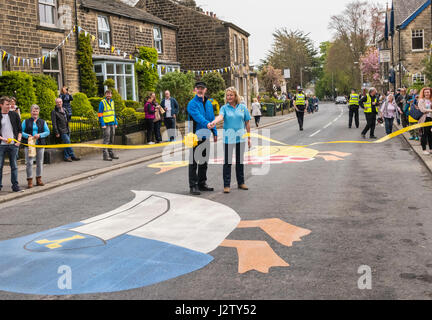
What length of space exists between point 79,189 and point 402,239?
699cm

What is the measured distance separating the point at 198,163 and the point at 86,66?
56.7ft

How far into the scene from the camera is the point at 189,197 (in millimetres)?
9031

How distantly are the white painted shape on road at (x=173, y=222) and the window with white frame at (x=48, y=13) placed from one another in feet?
54.7

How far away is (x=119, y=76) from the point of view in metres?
28.4

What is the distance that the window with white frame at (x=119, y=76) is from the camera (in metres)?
26.6

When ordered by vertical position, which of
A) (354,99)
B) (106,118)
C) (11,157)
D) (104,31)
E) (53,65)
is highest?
(104,31)

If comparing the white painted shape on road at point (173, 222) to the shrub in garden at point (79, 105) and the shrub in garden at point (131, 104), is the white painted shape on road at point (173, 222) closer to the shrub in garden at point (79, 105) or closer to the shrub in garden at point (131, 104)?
the shrub in garden at point (79, 105)

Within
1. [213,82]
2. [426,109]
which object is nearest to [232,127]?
[426,109]

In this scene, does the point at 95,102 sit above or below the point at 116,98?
below

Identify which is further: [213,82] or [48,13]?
[213,82]

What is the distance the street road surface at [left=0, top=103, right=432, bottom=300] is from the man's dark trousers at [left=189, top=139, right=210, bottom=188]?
0.39 m

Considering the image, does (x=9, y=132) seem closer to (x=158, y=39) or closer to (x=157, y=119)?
(x=157, y=119)

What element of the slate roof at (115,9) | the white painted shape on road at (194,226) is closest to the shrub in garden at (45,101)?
the slate roof at (115,9)
